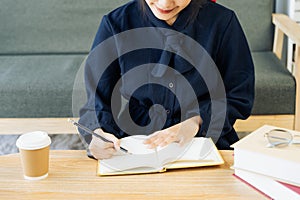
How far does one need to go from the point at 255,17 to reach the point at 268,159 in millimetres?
1816

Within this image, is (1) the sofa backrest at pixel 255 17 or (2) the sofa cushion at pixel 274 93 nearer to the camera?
(2) the sofa cushion at pixel 274 93

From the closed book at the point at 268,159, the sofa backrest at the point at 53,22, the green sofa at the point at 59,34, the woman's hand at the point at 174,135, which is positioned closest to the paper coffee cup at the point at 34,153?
the woman's hand at the point at 174,135

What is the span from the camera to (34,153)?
1.12m

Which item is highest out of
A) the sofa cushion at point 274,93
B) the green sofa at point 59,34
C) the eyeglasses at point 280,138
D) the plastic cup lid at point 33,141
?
the plastic cup lid at point 33,141

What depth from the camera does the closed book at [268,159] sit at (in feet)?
3.33

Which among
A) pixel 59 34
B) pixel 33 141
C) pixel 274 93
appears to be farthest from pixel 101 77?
pixel 59 34

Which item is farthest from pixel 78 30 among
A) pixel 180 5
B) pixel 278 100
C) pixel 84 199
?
pixel 84 199

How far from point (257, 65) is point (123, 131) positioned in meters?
1.16

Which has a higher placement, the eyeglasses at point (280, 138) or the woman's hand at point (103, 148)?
the eyeglasses at point (280, 138)

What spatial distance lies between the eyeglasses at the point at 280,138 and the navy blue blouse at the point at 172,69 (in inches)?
12.3

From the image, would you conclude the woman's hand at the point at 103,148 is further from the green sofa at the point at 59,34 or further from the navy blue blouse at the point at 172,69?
the green sofa at the point at 59,34

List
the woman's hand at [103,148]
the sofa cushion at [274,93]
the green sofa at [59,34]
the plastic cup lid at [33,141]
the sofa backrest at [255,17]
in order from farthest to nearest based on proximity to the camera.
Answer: the sofa backrest at [255,17]
the green sofa at [59,34]
the sofa cushion at [274,93]
the woman's hand at [103,148]
the plastic cup lid at [33,141]

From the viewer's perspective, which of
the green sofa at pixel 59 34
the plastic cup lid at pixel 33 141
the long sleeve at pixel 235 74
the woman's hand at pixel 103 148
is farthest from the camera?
the green sofa at pixel 59 34

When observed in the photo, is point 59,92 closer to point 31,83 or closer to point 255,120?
point 31,83
